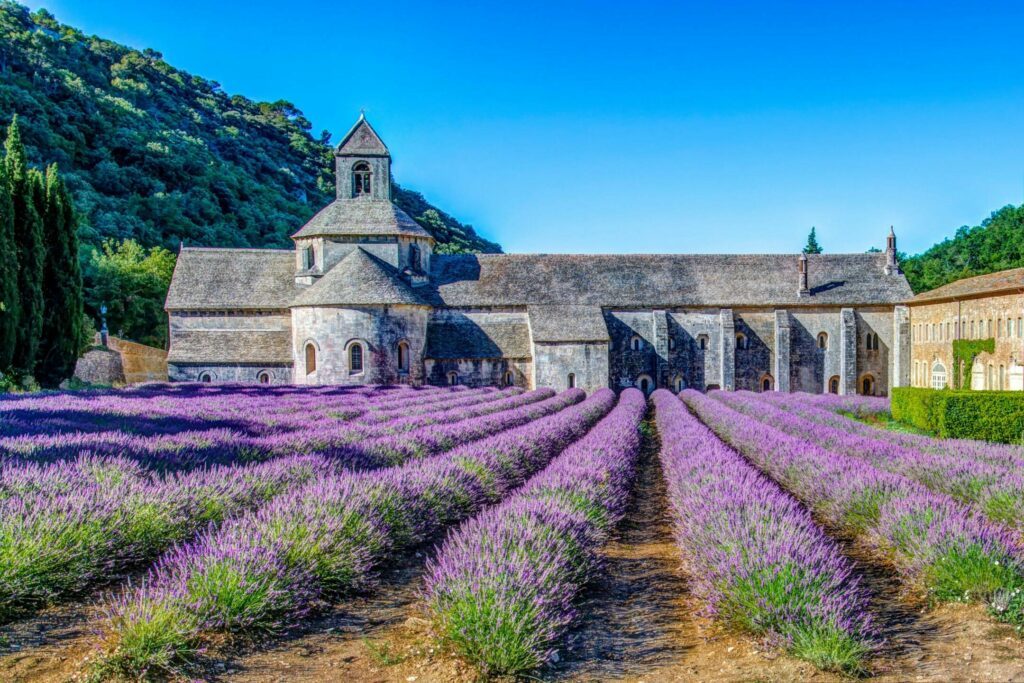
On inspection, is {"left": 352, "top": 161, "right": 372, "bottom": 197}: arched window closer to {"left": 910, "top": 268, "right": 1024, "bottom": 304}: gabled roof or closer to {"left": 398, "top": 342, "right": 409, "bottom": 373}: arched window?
{"left": 398, "top": 342, "right": 409, "bottom": 373}: arched window

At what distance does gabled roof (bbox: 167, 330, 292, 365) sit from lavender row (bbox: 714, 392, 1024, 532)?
26.9 m

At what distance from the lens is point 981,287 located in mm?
32125

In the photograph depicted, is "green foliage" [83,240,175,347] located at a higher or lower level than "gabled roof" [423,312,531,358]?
higher

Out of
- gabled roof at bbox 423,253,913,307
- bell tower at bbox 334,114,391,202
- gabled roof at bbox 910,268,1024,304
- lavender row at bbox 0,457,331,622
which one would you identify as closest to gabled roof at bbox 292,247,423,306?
gabled roof at bbox 423,253,913,307

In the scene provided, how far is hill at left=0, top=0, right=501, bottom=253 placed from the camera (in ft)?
189

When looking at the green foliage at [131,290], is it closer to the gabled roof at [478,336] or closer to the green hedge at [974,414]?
the gabled roof at [478,336]

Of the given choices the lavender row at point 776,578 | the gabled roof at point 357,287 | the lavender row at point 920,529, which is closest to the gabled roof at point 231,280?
the gabled roof at point 357,287

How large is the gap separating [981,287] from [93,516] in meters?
36.4

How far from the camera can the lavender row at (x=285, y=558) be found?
3.96 m

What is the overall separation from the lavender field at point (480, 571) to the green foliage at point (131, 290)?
3606 cm

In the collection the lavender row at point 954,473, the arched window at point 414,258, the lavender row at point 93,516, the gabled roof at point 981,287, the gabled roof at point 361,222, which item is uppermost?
the gabled roof at point 361,222

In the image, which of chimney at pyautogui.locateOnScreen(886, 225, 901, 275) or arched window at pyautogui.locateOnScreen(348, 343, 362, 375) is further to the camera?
chimney at pyautogui.locateOnScreen(886, 225, 901, 275)

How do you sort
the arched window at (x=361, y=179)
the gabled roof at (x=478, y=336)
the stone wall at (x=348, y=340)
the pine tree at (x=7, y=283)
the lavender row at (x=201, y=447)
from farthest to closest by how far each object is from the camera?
the arched window at (x=361, y=179) < the gabled roof at (x=478, y=336) < the stone wall at (x=348, y=340) < the pine tree at (x=7, y=283) < the lavender row at (x=201, y=447)

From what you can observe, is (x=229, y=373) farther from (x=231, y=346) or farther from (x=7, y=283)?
(x=7, y=283)
